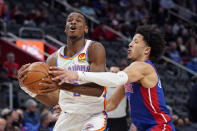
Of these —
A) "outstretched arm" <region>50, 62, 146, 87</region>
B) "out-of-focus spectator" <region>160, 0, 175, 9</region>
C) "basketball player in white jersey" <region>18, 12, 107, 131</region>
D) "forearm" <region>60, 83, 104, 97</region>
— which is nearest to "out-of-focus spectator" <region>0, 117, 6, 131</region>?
"basketball player in white jersey" <region>18, 12, 107, 131</region>

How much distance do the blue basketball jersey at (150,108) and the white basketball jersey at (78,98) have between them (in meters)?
0.53

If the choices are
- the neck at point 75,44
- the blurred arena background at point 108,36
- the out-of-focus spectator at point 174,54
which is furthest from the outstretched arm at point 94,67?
the out-of-focus spectator at point 174,54

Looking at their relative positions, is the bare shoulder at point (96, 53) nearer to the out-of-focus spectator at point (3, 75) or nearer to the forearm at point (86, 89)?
the forearm at point (86, 89)

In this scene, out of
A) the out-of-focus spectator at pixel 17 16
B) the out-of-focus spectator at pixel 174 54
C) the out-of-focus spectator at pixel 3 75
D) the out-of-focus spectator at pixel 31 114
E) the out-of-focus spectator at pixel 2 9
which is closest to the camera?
the out-of-focus spectator at pixel 31 114

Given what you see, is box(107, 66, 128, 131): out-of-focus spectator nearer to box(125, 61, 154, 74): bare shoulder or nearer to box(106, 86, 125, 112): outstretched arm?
box(106, 86, 125, 112): outstretched arm

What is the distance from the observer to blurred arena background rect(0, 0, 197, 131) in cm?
900

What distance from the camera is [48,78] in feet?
11.6

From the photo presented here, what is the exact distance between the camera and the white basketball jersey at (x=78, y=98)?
4168 mm

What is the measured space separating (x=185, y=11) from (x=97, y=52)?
1459cm

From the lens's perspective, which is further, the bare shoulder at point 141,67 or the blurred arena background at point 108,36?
the blurred arena background at point 108,36

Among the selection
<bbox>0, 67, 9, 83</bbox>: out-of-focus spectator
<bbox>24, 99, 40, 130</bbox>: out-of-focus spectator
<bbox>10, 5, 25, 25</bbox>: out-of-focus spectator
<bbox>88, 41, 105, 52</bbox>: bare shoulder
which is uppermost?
<bbox>10, 5, 25, 25</bbox>: out-of-focus spectator

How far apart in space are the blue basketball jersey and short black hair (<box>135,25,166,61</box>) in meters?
0.44

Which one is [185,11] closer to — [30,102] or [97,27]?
[97,27]

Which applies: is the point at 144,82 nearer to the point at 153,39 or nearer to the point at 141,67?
the point at 141,67
